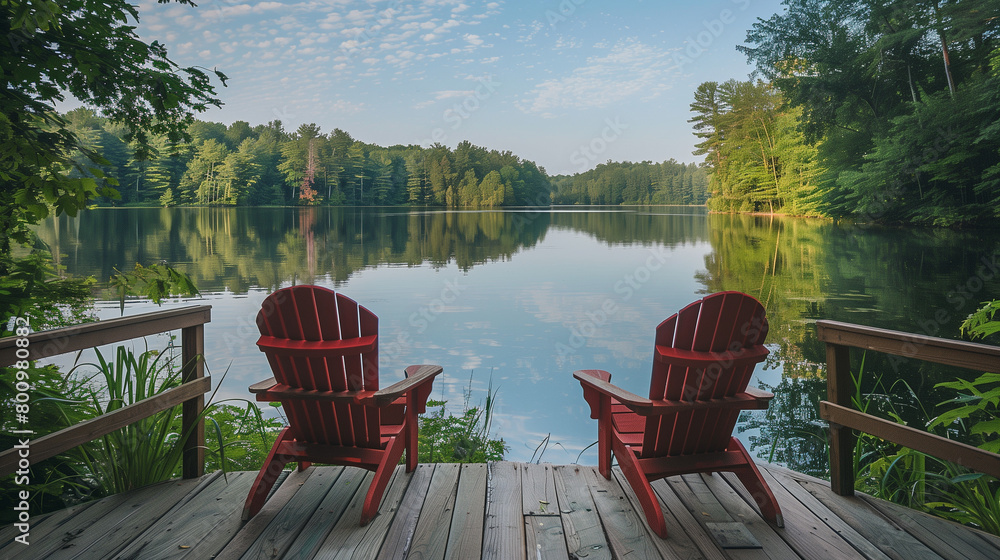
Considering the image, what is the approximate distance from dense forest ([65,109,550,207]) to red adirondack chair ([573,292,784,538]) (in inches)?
1452

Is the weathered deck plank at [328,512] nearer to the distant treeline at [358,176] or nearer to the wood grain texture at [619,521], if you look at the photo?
the wood grain texture at [619,521]

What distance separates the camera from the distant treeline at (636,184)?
59219mm

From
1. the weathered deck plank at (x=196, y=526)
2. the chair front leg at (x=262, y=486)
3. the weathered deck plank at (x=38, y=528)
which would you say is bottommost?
the weathered deck plank at (x=196, y=526)

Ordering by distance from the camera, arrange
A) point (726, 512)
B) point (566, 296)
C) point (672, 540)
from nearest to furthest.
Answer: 1. point (672, 540)
2. point (726, 512)
3. point (566, 296)

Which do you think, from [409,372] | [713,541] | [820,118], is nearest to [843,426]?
[713,541]

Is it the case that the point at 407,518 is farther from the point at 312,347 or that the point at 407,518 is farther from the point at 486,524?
the point at 312,347

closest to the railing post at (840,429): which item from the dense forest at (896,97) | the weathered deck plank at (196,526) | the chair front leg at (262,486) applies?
the chair front leg at (262,486)

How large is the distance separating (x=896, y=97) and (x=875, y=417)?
972 inches

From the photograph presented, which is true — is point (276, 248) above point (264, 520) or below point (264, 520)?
above

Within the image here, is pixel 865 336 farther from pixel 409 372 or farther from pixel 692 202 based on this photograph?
pixel 692 202

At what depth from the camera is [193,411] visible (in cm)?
249

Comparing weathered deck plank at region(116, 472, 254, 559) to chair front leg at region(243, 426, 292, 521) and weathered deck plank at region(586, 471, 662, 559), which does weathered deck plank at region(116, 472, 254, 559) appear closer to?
chair front leg at region(243, 426, 292, 521)

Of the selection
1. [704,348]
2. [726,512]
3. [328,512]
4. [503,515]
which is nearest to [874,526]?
[726,512]

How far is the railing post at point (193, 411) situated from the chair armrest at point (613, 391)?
166cm
